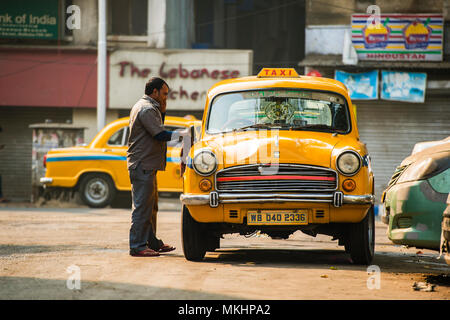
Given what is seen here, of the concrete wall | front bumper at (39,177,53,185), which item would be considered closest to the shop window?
the concrete wall

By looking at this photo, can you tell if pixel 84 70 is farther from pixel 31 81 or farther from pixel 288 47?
pixel 288 47

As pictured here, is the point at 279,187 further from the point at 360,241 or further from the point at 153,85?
the point at 153,85

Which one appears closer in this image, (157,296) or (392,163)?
(157,296)

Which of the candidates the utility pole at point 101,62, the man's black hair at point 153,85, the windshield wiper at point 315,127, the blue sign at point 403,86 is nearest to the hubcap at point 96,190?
the utility pole at point 101,62

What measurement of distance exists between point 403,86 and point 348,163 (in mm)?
17085

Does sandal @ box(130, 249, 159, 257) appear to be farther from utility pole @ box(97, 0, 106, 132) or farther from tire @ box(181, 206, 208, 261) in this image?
utility pole @ box(97, 0, 106, 132)

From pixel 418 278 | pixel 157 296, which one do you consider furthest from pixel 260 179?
pixel 157 296

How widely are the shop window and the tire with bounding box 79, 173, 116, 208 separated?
891 cm

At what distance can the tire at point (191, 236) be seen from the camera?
8.44 metres

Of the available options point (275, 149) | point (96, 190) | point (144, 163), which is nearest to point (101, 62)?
point (96, 190)

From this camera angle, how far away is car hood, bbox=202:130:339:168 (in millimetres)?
8086

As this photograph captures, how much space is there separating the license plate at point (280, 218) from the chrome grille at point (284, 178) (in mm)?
226

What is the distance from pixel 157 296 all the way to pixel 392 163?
20144 millimetres
